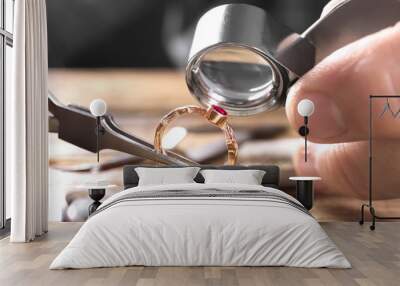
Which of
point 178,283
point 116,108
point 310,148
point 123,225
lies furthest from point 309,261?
point 116,108

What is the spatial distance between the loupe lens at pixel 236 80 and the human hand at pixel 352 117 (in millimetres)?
339

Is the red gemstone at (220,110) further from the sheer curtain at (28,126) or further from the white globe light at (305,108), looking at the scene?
the sheer curtain at (28,126)

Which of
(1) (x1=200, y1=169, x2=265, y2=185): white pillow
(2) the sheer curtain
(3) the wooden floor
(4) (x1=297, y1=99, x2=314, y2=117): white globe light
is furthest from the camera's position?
(4) (x1=297, y1=99, x2=314, y2=117): white globe light

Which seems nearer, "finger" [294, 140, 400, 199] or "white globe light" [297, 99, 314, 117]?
"white globe light" [297, 99, 314, 117]

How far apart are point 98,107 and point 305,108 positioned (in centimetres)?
247

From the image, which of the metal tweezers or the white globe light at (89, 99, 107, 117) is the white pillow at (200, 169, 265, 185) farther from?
the white globe light at (89, 99, 107, 117)

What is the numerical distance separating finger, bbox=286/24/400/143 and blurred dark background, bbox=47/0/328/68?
Answer: 84 centimetres

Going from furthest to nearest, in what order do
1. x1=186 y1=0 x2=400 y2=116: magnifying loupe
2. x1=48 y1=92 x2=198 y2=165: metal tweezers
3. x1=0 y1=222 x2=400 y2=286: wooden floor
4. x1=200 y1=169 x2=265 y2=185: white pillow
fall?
1. x1=48 y1=92 x2=198 y2=165: metal tweezers
2. x1=186 y1=0 x2=400 y2=116: magnifying loupe
3. x1=200 y1=169 x2=265 y2=185: white pillow
4. x1=0 y1=222 x2=400 y2=286: wooden floor

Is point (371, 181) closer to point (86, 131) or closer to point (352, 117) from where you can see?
point (352, 117)

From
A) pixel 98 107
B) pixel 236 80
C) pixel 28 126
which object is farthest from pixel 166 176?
pixel 28 126

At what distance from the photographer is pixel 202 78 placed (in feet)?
26.2

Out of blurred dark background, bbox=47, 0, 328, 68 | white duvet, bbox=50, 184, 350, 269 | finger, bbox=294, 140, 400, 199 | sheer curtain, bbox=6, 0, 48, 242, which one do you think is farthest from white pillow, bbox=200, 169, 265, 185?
white duvet, bbox=50, 184, 350, 269

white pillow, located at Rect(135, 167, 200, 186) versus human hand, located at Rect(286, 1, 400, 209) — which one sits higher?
human hand, located at Rect(286, 1, 400, 209)

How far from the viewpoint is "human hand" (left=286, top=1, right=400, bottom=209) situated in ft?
25.7
